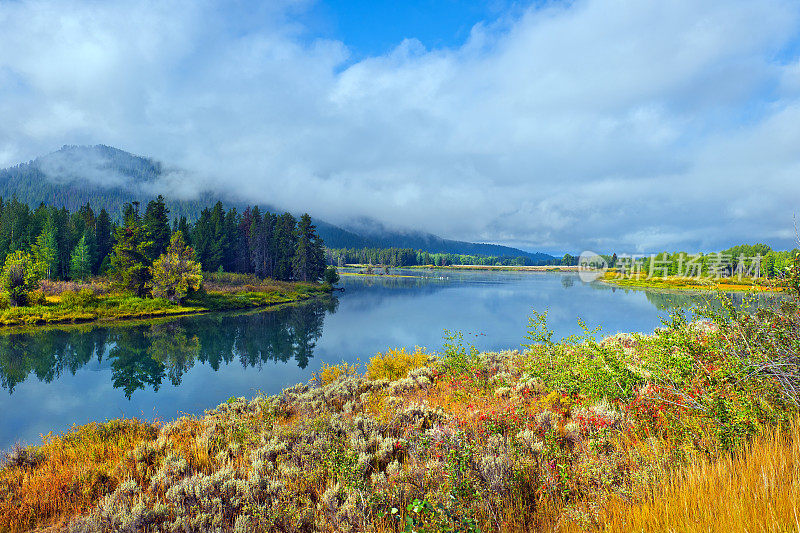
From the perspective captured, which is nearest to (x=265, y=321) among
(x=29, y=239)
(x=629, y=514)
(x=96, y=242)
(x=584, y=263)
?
(x=629, y=514)

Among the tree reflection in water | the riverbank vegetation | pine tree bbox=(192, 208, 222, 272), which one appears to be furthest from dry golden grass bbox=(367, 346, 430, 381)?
pine tree bbox=(192, 208, 222, 272)

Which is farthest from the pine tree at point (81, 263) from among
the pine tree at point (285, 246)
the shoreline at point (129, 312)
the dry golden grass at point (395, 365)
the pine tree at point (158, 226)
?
the dry golden grass at point (395, 365)

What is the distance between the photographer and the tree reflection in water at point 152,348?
18.7 meters

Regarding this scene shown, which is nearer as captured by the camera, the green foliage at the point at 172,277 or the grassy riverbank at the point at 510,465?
the grassy riverbank at the point at 510,465

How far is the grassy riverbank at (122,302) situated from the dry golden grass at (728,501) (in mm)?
40277

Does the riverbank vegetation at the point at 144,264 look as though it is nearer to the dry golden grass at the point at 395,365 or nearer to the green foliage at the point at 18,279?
the green foliage at the point at 18,279

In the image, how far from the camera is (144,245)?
41250mm

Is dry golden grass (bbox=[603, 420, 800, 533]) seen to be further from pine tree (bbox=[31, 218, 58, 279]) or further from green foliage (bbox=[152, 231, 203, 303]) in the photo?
pine tree (bbox=[31, 218, 58, 279])

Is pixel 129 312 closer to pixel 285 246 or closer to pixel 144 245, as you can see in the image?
pixel 144 245

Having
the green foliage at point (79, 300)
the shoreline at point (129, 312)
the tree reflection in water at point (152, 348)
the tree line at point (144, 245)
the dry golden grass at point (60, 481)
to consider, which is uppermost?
the tree line at point (144, 245)

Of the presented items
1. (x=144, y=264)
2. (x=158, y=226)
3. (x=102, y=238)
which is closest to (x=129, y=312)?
(x=144, y=264)

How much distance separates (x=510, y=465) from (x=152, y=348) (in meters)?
26.1

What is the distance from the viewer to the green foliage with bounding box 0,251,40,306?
30344 millimetres

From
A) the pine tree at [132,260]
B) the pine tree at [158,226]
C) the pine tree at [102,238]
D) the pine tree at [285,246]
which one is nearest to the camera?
the pine tree at [132,260]
